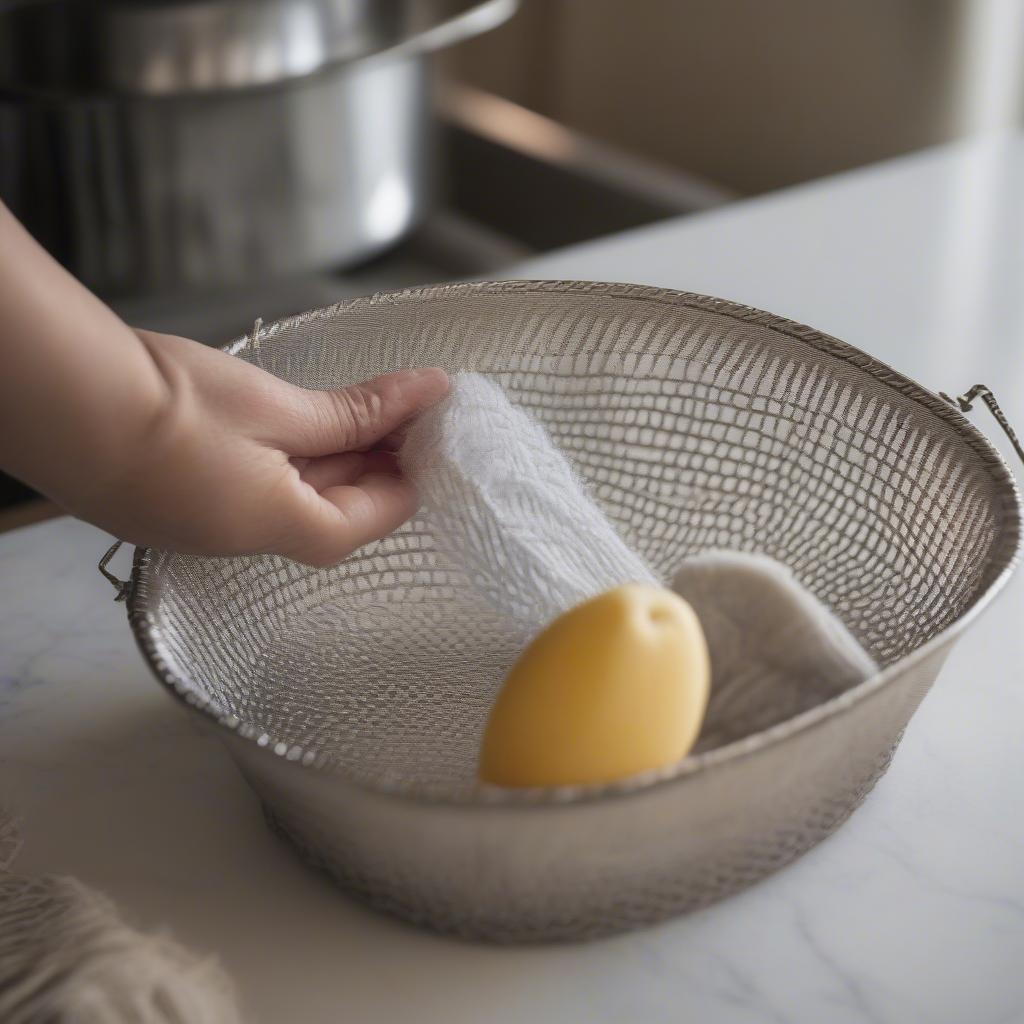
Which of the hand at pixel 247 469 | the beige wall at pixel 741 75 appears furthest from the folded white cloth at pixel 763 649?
the beige wall at pixel 741 75

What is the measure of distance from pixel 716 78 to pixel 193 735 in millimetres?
1322

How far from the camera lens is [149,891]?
352mm

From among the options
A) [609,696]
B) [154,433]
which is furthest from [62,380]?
[609,696]

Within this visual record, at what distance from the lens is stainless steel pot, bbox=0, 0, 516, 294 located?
873 millimetres

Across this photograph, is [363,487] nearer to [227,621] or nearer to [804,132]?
[227,621]

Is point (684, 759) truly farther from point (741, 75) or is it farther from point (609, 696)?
point (741, 75)

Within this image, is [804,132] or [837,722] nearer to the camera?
[837,722]

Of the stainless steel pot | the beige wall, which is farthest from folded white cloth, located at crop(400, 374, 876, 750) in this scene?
the beige wall

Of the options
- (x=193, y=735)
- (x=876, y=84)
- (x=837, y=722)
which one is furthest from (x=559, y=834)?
(x=876, y=84)

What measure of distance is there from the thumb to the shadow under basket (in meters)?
0.05

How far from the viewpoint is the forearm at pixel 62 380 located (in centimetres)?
31

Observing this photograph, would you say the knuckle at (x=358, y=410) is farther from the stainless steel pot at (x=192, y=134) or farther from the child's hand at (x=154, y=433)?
the stainless steel pot at (x=192, y=134)

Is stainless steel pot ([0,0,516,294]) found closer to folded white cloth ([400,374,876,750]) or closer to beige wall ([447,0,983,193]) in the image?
folded white cloth ([400,374,876,750])

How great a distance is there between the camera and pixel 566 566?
16.1 inches
